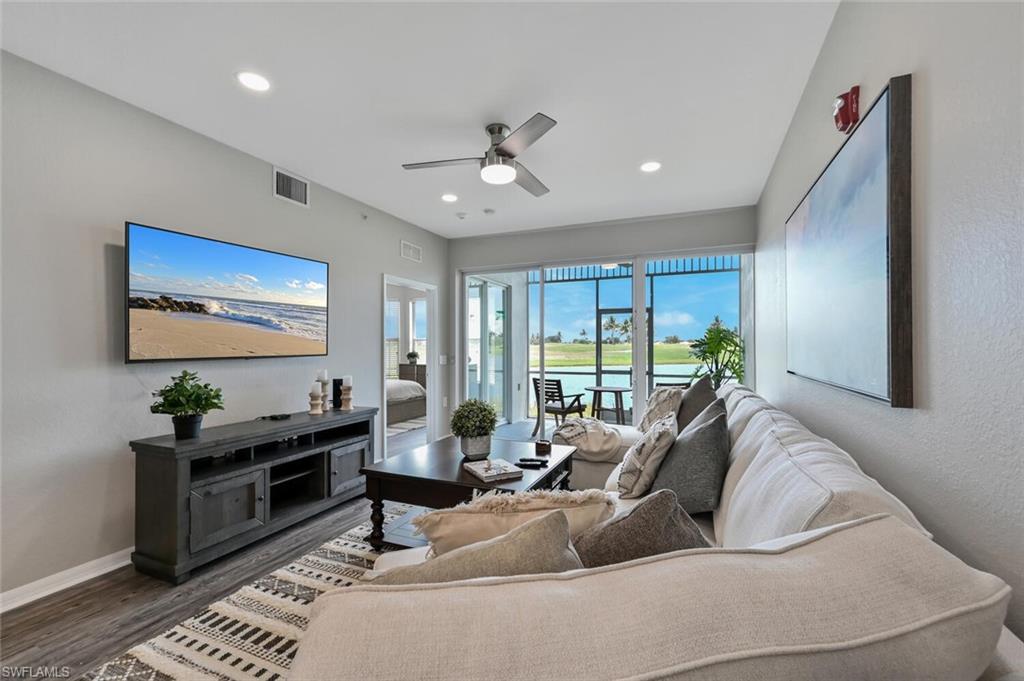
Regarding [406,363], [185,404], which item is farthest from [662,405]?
[406,363]

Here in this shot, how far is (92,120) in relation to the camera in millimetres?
2410

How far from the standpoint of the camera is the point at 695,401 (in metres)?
2.81

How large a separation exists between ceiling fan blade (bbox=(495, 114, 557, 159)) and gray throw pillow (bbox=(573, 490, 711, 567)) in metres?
1.87

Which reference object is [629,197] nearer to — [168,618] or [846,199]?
[846,199]

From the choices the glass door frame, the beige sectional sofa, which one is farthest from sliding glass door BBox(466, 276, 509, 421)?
the beige sectional sofa

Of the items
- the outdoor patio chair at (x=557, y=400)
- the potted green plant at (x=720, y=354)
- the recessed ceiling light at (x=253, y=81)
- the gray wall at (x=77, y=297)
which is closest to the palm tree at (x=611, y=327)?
the outdoor patio chair at (x=557, y=400)

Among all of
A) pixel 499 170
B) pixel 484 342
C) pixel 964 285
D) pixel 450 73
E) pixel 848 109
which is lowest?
pixel 484 342

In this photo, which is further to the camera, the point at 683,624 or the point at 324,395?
the point at 324,395

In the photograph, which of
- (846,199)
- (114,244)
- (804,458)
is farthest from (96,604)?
(846,199)

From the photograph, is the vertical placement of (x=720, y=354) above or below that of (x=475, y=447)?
above

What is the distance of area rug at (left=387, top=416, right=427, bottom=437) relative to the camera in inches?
251

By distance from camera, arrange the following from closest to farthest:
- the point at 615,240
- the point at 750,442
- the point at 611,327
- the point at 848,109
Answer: the point at 848,109 → the point at 750,442 → the point at 615,240 → the point at 611,327

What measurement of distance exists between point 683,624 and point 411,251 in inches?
195

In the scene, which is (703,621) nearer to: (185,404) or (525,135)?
(525,135)
